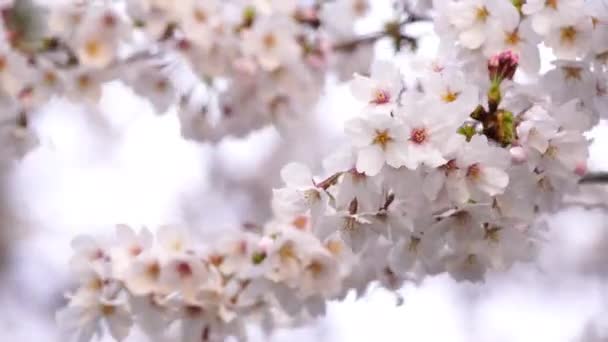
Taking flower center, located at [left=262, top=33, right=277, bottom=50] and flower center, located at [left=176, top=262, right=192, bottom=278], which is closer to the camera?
flower center, located at [left=176, top=262, right=192, bottom=278]

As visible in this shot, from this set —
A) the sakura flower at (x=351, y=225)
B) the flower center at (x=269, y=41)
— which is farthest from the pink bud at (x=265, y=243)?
the flower center at (x=269, y=41)

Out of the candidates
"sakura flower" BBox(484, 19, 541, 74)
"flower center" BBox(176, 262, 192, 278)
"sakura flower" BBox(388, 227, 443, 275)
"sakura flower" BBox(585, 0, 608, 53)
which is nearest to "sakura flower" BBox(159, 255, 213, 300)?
"flower center" BBox(176, 262, 192, 278)

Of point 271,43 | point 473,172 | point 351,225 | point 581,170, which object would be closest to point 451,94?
point 473,172

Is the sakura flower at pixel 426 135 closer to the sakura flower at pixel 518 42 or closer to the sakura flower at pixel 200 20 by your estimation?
the sakura flower at pixel 518 42

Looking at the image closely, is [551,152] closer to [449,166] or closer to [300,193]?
[449,166]

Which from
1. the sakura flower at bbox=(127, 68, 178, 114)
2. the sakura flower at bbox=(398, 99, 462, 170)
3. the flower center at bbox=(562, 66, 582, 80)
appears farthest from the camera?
the sakura flower at bbox=(127, 68, 178, 114)

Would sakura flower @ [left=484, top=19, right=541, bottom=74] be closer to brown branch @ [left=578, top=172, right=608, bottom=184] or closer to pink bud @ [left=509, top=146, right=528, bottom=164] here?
pink bud @ [left=509, top=146, right=528, bottom=164]

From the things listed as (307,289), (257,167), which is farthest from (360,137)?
(257,167)
